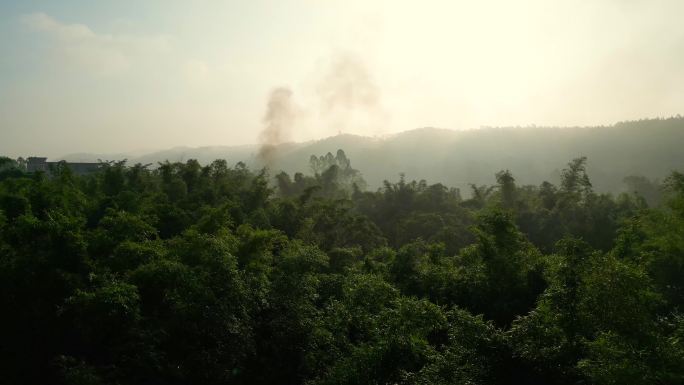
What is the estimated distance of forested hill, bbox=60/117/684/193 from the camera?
405 ft

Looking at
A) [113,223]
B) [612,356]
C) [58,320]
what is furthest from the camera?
[113,223]

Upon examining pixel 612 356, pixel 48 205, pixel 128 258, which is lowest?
pixel 612 356

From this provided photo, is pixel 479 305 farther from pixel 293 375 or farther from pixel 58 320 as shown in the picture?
pixel 58 320

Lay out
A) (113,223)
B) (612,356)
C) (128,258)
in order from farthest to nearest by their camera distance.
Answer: (113,223) → (128,258) → (612,356)

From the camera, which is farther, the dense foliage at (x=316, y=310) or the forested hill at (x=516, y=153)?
the forested hill at (x=516, y=153)

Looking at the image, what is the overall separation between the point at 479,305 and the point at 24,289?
14563 mm

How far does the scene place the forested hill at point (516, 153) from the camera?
12331 cm

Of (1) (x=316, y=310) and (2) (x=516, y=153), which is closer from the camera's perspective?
(1) (x=316, y=310)

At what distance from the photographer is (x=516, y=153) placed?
160250 millimetres

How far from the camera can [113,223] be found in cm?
1717

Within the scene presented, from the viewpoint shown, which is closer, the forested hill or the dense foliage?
the dense foliage

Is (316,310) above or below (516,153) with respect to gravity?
below

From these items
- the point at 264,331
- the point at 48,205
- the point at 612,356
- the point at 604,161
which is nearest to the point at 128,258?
the point at 264,331

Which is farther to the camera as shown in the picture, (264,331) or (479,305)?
(479,305)
